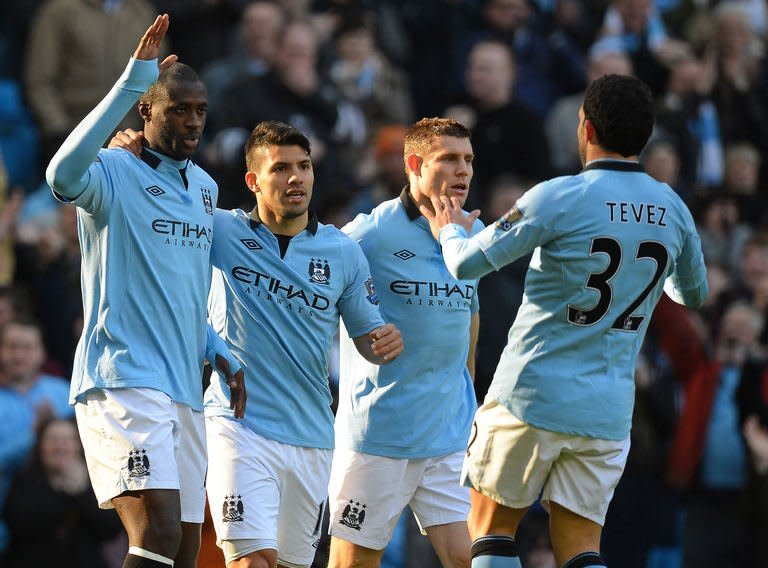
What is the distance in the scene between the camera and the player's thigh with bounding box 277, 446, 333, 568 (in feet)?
25.7

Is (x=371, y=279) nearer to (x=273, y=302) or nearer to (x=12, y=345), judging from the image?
(x=273, y=302)

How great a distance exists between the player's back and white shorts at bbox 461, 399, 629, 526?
0.07 metres

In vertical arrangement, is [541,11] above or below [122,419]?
above

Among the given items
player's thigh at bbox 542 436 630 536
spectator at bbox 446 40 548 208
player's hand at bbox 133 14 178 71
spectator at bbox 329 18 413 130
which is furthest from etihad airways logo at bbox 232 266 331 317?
spectator at bbox 329 18 413 130

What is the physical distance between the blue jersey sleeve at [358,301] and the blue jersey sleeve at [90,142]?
1434mm

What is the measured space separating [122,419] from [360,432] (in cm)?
158

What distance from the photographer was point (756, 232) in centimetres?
1391

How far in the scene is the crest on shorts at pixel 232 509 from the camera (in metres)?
7.63

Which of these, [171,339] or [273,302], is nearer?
[171,339]

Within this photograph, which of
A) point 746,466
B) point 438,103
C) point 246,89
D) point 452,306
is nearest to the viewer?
point 452,306

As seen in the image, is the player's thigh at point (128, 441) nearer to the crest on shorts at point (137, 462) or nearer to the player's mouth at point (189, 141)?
the crest on shorts at point (137, 462)

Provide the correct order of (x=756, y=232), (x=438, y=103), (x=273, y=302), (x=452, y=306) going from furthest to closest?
1. (x=438, y=103)
2. (x=756, y=232)
3. (x=452, y=306)
4. (x=273, y=302)

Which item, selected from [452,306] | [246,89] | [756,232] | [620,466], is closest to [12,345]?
[246,89]

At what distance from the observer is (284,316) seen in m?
7.79
